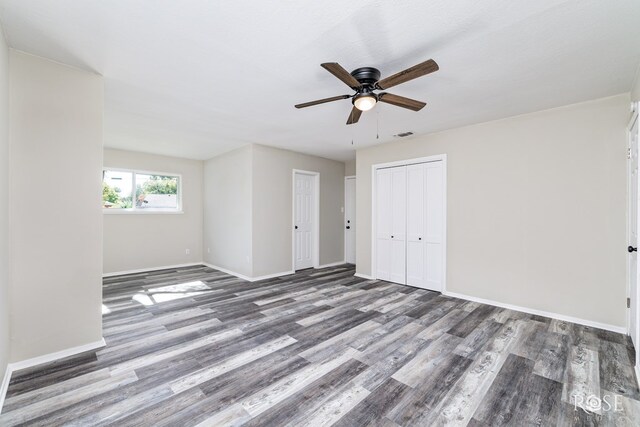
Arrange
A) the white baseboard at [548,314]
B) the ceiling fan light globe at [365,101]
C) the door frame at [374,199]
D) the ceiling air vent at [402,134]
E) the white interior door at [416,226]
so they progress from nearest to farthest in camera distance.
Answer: the ceiling fan light globe at [365,101], the white baseboard at [548,314], the door frame at [374,199], the ceiling air vent at [402,134], the white interior door at [416,226]

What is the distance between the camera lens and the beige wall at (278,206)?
528 centimetres

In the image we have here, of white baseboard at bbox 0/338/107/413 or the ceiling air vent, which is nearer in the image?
white baseboard at bbox 0/338/107/413

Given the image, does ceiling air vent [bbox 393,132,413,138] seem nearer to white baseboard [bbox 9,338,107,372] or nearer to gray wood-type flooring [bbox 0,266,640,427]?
gray wood-type flooring [bbox 0,266,640,427]

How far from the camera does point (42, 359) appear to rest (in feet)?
7.73

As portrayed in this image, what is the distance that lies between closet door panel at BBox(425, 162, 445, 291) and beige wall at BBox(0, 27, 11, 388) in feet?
15.5

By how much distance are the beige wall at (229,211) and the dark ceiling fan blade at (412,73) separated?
3.53m

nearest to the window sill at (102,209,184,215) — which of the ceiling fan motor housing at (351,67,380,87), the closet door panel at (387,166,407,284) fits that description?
the closet door panel at (387,166,407,284)

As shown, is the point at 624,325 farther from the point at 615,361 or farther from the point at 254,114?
the point at 254,114

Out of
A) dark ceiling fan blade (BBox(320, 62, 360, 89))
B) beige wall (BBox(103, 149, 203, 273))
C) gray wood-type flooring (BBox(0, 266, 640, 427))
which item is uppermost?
dark ceiling fan blade (BBox(320, 62, 360, 89))

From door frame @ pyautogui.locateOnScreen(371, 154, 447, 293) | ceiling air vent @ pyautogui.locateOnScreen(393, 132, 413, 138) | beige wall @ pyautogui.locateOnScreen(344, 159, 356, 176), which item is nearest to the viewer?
door frame @ pyautogui.locateOnScreen(371, 154, 447, 293)

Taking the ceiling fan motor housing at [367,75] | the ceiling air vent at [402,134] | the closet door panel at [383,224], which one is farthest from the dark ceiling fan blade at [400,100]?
the closet door panel at [383,224]

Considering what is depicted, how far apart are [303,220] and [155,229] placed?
127 inches

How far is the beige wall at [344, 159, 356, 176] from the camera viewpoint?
22.6 feet

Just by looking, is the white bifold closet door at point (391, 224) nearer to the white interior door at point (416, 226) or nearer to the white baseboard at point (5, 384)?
the white interior door at point (416, 226)
